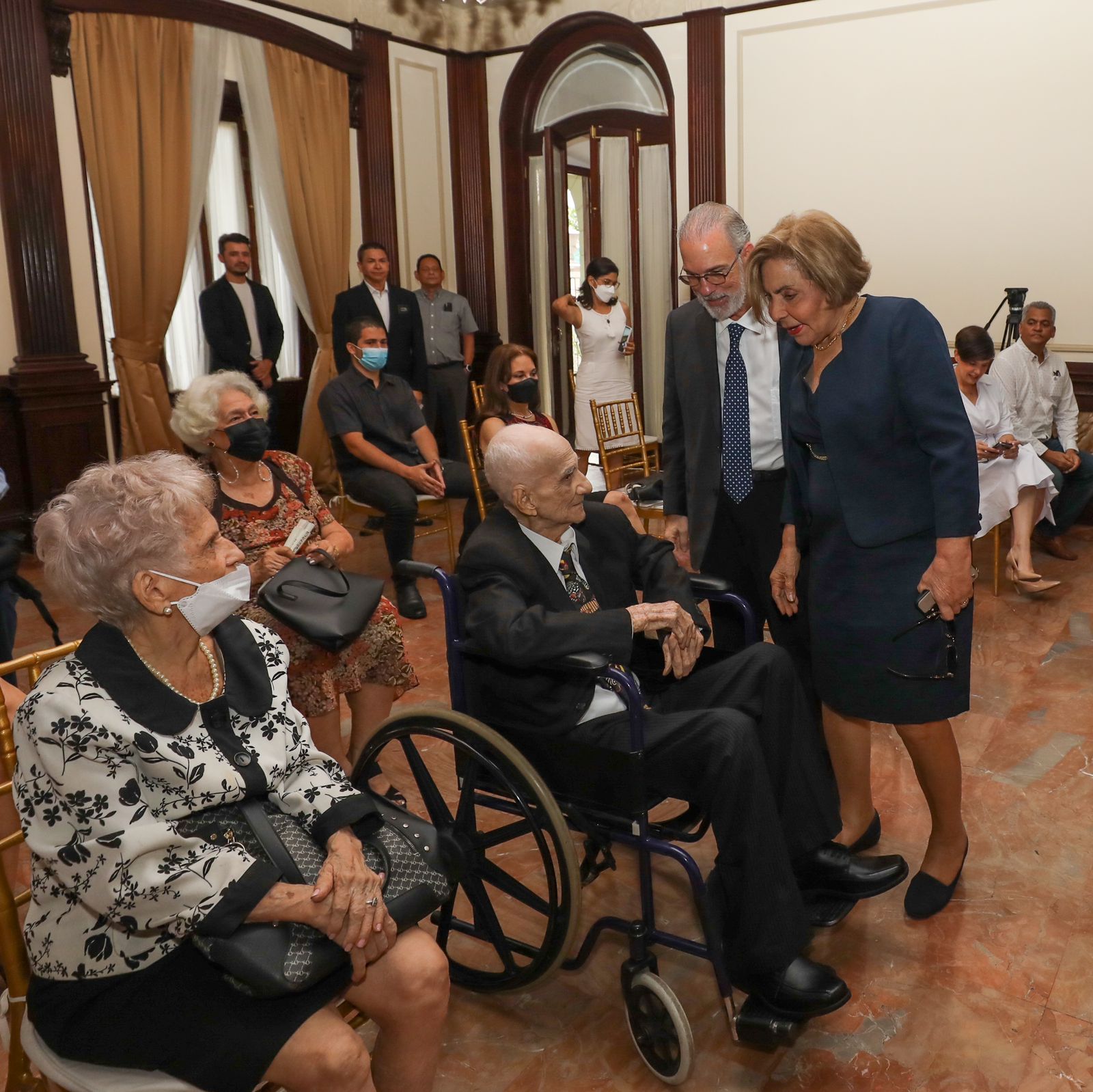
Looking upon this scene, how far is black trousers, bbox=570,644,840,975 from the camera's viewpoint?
68.0 inches

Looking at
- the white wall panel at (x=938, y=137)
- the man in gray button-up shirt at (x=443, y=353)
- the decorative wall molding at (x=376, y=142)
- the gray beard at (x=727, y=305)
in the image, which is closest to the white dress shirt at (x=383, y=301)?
the man in gray button-up shirt at (x=443, y=353)

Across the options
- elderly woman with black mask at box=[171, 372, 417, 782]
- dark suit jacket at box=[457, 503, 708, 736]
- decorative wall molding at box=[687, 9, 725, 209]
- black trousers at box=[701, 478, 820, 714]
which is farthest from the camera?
decorative wall molding at box=[687, 9, 725, 209]

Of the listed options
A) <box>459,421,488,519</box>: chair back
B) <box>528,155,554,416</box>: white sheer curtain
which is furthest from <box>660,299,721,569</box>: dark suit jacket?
<box>528,155,554,416</box>: white sheer curtain

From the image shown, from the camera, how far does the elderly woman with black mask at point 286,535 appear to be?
2.63 m

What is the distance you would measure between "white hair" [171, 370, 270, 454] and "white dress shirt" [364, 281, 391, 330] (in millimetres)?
3589

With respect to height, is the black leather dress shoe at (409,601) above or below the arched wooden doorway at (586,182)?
below

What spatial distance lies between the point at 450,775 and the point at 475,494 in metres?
1.59

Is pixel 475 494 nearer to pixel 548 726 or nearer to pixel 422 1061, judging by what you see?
pixel 548 726

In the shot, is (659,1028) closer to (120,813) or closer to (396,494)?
(120,813)

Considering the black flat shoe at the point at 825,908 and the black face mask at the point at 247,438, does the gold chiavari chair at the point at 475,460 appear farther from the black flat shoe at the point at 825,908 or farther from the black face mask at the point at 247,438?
the black flat shoe at the point at 825,908

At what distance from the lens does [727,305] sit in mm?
2467

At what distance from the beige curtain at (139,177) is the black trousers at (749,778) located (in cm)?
481

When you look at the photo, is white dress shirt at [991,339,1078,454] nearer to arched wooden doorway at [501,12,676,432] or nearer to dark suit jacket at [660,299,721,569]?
arched wooden doorway at [501,12,676,432]

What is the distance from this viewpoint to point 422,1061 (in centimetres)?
150
